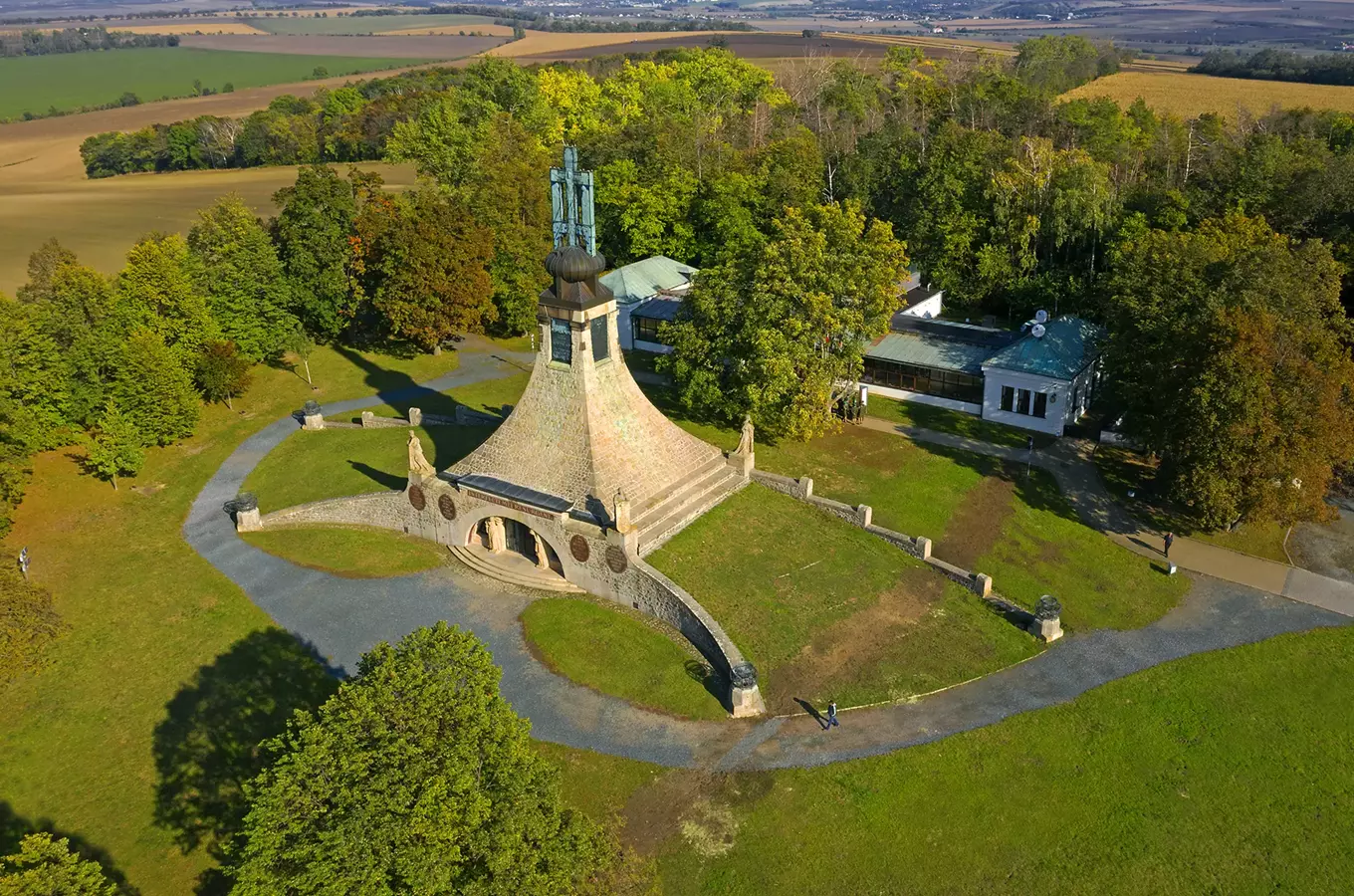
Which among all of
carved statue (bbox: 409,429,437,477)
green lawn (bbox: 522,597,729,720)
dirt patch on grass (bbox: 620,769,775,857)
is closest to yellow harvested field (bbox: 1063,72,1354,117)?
green lawn (bbox: 522,597,729,720)

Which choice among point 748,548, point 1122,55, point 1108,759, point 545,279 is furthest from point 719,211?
point 1122,55

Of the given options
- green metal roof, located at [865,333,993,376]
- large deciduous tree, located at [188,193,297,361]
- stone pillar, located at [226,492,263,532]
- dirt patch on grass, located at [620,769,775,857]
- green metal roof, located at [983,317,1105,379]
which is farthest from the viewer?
large deciduous tree, located at [188,193,297,361]

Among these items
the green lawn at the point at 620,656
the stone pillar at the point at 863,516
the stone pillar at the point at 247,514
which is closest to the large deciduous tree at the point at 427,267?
the stone pillar at the point at 247,514

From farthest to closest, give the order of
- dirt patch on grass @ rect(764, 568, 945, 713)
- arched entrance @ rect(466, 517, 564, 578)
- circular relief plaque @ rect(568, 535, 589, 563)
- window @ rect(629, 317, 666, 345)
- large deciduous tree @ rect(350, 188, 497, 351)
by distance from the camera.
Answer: window @ rect(629, 317, 666, 345)
large deciduous tree @ rect(350, 188, 497, 351)
arched entrance @ rect(466, 517, 564, 578)
circular relief plaque @ rect(568, 535, 589, 563)
dirt patch on grass @ rect(764, 568, 945, 713)

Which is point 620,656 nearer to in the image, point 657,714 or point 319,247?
point 657,714

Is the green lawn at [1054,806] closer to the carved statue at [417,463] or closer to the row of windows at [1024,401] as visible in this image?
the carved statue at [417,463]

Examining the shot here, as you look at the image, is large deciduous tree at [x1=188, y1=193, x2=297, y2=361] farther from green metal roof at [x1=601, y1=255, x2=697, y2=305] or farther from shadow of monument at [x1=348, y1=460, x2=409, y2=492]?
green metal roof at [x1=601, y1=255, x2=697, y2=305]
